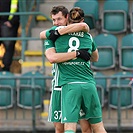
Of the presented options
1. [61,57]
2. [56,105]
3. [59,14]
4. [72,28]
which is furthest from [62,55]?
[56,105]

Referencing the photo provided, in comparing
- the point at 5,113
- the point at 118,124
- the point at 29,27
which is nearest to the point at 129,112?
the point at 118,124

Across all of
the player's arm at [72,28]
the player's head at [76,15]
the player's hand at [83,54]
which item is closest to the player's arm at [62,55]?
the player's hand at [83,54]

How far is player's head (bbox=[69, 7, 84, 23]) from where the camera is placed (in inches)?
280

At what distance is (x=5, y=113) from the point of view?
11422 mm

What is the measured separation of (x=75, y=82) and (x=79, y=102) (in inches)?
8.9

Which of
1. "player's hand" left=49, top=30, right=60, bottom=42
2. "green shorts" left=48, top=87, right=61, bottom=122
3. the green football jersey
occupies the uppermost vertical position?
"player's hand" left=49, top=30, right=60, bottom=42

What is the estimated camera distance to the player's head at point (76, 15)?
712 cm

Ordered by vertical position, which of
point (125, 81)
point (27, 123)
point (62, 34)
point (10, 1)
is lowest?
point (27, 123)

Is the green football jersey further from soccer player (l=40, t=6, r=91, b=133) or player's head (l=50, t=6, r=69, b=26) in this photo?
player's head (l=50, t=6, r=69, b=26)

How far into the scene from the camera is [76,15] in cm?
716

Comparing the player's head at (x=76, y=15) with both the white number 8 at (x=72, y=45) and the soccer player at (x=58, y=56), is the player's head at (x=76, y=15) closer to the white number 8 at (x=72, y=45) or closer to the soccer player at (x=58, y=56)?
the soccer player at (x=58, y=56)

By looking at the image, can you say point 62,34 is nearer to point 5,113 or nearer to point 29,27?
point 5,113

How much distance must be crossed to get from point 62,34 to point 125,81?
13.8 ft

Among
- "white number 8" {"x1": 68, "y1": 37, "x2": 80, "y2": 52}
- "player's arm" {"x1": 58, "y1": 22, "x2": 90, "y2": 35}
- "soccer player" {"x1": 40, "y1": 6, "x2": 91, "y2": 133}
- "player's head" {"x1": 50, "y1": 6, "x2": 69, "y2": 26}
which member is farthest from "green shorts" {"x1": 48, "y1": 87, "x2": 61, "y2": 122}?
"player's head" {"x1": 50, "y1": 6, "x2": 69, "y2": 26}
